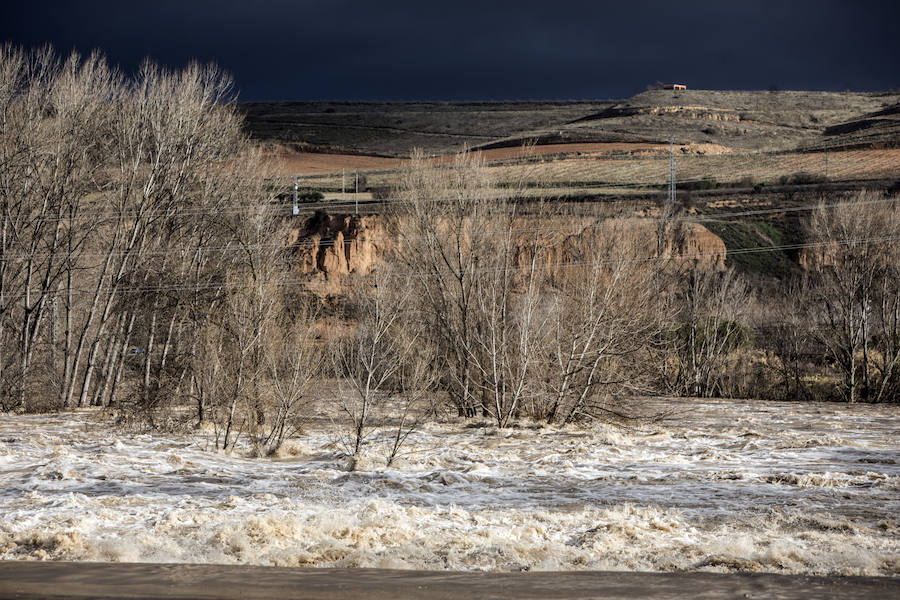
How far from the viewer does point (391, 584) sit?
8.55 meters

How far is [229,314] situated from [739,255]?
4965 cm

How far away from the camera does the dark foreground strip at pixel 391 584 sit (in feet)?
26.7

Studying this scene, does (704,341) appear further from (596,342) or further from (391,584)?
(391,584)

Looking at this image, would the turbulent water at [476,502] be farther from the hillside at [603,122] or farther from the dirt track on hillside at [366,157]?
the dirt track on hillside at [366,157]

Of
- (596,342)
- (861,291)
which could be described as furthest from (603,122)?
(596,342)

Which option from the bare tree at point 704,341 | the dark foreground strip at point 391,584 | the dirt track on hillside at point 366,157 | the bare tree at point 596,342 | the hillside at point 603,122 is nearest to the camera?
the dark foreground strip at point 391,584

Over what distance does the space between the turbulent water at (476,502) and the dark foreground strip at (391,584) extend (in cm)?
36

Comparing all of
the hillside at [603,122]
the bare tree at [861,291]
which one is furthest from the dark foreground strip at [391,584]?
the hillside at [603,122]

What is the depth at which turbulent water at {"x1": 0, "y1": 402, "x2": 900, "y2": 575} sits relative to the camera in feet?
31.1

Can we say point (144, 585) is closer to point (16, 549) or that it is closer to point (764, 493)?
point (16, 549)

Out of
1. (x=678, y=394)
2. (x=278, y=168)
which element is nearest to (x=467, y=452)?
(x=278, y=168)

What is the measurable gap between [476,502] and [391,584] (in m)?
3.95

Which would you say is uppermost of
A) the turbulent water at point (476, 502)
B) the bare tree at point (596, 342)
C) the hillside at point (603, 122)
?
the hillside at point (603, 122)

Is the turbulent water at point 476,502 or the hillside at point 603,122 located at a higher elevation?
the hillside at point 603,122
